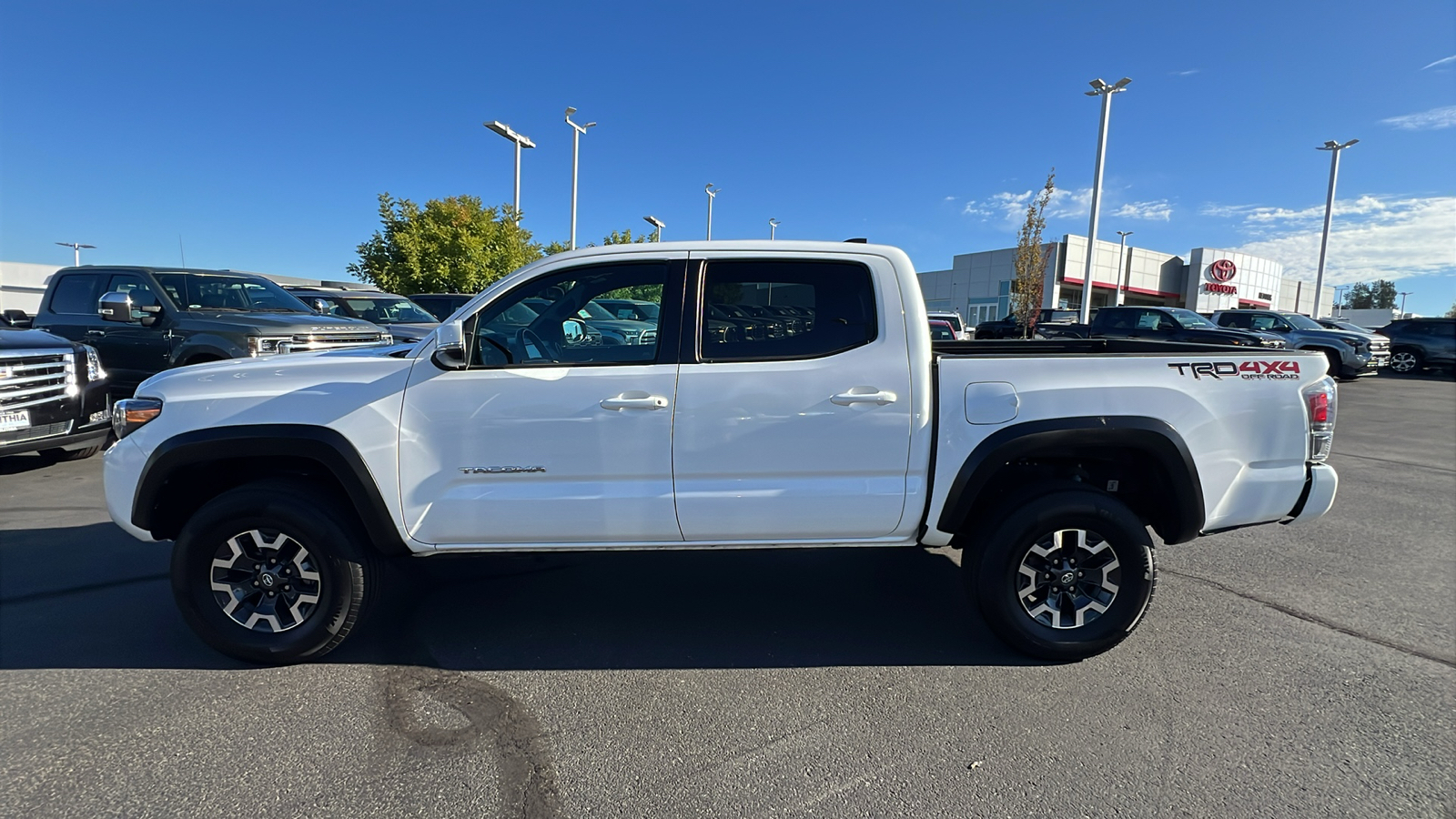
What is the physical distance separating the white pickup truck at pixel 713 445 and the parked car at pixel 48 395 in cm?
441

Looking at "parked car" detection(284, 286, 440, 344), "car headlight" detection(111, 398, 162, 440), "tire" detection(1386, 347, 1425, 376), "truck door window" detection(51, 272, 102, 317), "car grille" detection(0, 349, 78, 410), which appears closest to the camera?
"car headlight" detection(111, 398, 162, 440)

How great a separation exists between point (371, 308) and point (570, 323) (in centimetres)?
1075

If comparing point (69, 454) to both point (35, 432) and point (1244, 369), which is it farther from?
point (1244, 369)

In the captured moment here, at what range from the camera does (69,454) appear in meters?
7.95

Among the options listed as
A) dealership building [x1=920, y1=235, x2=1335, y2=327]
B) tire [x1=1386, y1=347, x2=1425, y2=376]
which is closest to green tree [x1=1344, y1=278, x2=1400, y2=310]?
dealership building [x1=920, y1=235, x2=1335, y2=327]

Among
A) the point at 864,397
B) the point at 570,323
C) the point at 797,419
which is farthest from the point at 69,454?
the point at 864,397

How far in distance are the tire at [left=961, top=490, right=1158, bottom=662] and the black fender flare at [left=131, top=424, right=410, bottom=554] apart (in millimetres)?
2742

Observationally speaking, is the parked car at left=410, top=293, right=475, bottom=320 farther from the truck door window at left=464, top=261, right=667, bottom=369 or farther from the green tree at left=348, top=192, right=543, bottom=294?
the truck door window at left=464, top=261, right=667, bottom=369

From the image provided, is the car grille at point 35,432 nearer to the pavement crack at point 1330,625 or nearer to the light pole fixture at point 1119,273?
the pavement crack at point 1330,625

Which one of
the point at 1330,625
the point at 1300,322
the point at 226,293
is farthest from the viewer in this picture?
the point at 1300,322

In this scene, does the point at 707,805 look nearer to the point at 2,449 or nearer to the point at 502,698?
the point at 502,698

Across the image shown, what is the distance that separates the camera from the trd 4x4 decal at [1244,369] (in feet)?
10.8

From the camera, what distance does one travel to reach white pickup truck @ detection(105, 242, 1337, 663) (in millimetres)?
3213

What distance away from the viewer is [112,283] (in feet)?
28.4
